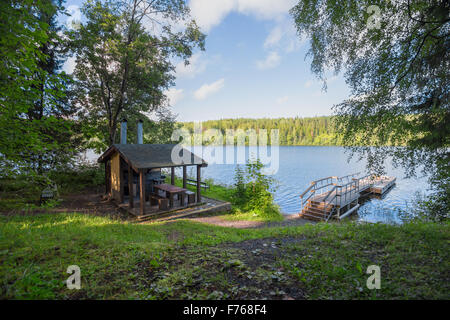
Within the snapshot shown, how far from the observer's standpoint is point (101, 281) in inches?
108

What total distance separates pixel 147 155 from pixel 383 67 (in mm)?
10218

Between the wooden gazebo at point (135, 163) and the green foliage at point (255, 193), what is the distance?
Result: 124 inches

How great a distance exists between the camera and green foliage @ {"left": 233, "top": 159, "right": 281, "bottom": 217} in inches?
476

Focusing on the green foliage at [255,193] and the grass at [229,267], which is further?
the green foliage at [255,193]

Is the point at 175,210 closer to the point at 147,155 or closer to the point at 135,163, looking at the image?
the point at 135,163

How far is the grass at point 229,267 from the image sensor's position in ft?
8.23

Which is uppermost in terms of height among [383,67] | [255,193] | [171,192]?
[383,67]

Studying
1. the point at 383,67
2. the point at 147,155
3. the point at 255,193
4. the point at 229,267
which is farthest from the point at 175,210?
the point at 383,67

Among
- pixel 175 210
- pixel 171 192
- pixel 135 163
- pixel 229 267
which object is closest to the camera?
pixel 229 267

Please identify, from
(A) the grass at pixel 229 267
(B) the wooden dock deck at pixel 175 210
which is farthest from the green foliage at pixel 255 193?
(A) the grass at pixel 229 267

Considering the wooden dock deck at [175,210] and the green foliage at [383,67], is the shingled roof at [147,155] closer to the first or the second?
the wooden dock deck at [175,210]

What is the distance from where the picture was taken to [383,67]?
5.07 meters

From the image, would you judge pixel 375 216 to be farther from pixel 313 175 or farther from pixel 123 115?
pixel 123 115

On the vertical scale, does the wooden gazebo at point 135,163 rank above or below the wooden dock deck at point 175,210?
above
